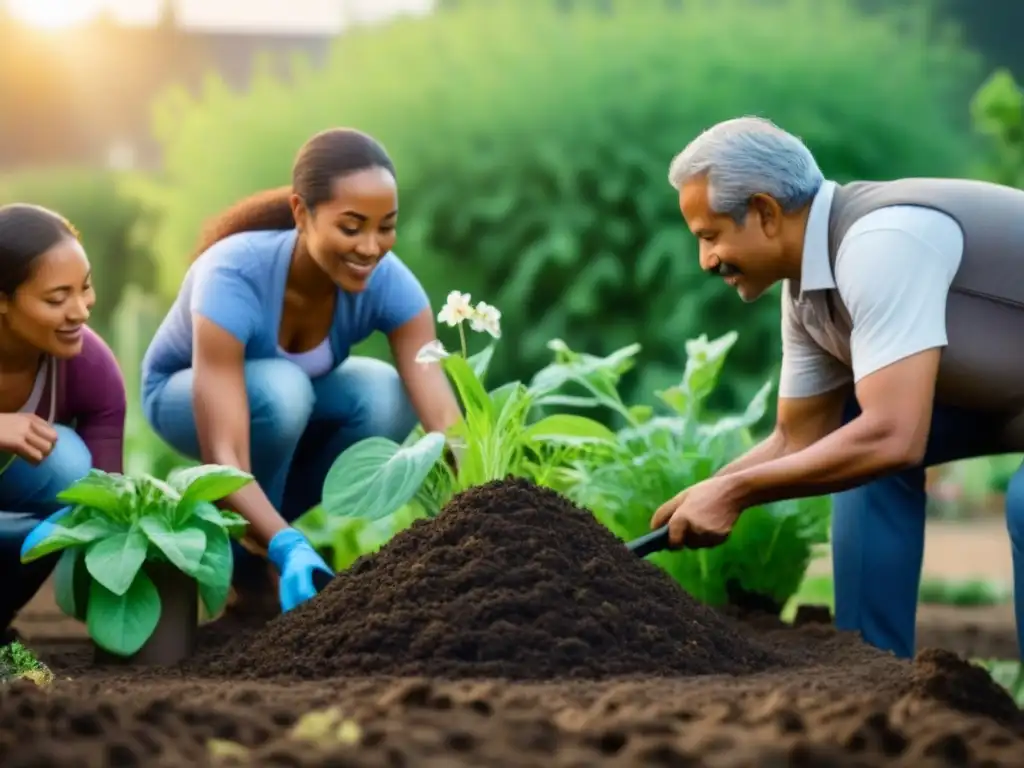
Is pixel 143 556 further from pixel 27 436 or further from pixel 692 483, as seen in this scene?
pixel 692 483

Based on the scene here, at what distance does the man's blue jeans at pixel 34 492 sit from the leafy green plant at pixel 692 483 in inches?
46.4

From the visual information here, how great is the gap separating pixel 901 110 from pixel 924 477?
4.19m

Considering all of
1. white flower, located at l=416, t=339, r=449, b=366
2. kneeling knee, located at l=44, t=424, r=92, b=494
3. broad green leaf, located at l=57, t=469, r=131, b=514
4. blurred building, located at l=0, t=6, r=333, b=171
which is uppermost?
blurred building, located at l=0, t=6, r=333, b=171

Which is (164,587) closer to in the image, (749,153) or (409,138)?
(749,153)

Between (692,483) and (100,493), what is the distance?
1.51 meters

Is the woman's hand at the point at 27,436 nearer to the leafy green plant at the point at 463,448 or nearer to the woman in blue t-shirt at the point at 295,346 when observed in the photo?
the woman in blue t-shirt at the point at 295,346

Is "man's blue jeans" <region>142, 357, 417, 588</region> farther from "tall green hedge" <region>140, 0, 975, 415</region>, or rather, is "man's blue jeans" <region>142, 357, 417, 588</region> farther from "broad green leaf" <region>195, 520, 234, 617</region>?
"tall green hedge" <region>140, 0, 975, 415</region>

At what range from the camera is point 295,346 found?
3664 millimetres

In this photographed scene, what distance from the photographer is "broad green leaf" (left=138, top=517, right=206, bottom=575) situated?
2.80 metres

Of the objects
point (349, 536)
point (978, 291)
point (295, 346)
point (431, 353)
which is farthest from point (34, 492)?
point (978, 291)

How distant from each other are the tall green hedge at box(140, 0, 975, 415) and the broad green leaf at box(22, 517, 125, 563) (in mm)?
3544

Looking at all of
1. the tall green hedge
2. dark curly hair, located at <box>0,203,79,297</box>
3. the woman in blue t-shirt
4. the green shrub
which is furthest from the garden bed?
the green shrub

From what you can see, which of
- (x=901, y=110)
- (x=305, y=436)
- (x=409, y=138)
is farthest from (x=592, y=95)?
(x=305, y=436)

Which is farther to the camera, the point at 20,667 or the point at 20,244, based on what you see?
the point at 20,244
